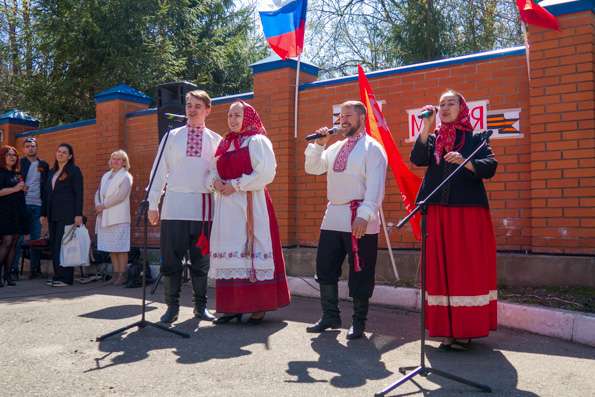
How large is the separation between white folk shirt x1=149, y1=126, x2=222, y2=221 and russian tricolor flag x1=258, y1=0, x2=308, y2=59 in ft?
8.32

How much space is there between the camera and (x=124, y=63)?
40.6 ft

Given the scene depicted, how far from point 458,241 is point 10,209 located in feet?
21.5

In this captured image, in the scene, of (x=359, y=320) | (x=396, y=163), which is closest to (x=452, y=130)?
(x=396, y=163)

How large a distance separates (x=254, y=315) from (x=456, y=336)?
189 centimetres

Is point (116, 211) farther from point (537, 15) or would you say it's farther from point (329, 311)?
point (537, 15)

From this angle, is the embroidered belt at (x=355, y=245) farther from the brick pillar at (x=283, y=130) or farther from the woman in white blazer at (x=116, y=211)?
the woman in white blazer at (x=116, y=211)

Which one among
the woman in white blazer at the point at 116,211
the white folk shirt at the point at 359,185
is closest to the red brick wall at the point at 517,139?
the white folk shirt at the point at 359,185

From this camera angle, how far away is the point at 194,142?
5.32 meters

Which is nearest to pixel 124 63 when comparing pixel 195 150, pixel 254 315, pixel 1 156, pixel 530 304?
pixel 1 156

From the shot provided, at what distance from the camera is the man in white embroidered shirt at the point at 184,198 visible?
520 cm

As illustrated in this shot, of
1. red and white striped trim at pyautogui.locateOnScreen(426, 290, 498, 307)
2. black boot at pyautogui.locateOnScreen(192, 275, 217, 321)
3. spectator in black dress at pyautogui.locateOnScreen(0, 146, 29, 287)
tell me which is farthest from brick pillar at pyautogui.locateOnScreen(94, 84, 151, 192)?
red and white striped trim at pyautogui.locateOnScreen(426, 290, 498, 307)

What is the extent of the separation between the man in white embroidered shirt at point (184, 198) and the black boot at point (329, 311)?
1131mm

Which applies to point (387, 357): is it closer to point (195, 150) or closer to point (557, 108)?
point (195, 150)

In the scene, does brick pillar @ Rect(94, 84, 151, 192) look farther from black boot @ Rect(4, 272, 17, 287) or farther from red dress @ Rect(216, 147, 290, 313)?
red dress @ Rect(216, 147, 290, 313)
